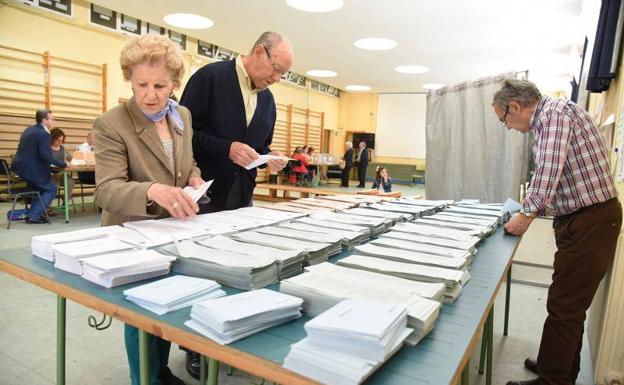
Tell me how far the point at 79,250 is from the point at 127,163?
0.44 metres

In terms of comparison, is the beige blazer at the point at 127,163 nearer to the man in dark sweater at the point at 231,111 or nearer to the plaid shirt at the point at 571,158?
the man in dark sweater at the point at 231,111

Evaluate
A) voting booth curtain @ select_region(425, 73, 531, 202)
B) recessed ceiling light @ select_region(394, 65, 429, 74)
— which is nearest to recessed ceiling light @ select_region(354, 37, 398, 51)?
recessed ceiling light @ select_region(394, 65, 429, 74)

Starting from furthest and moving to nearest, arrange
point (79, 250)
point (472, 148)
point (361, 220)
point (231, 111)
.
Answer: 1. point (472, 148)
2. point (231, 111)
3. point (361, 220)
4. point (79, 250)

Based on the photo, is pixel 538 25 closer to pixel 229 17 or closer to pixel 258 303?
pixel 229 17

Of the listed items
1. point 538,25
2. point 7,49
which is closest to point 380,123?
point 538,25

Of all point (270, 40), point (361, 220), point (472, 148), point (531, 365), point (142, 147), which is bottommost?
point (531, 365)

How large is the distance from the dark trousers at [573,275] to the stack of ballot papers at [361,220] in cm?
76

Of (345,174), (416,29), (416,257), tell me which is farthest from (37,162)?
(345,174)

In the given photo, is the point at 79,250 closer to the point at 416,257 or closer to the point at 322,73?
the point at 416,257

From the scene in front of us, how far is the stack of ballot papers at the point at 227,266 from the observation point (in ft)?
3.43

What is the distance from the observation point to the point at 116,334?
7.89 ft

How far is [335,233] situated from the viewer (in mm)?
1536

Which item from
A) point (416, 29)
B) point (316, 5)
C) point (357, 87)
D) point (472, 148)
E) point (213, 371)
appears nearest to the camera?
point (213, 371)

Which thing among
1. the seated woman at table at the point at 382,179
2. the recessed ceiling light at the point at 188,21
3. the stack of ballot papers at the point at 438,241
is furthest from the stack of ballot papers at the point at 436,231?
the recessed ceiling light at the point at 188,21
